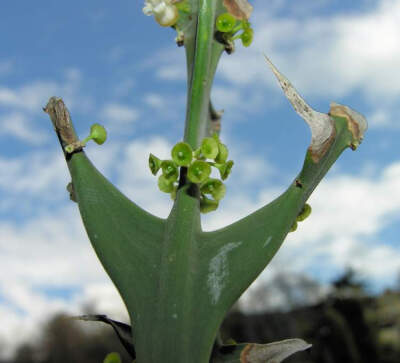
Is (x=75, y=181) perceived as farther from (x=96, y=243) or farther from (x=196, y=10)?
(x=196, y=10)

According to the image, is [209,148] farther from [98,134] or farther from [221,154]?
[98,134]

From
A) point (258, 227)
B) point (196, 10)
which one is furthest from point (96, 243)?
point (196, 10)

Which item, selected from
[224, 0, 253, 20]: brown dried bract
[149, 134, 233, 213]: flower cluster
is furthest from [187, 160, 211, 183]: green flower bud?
[224, 0, 253, 20]: brown dried bract

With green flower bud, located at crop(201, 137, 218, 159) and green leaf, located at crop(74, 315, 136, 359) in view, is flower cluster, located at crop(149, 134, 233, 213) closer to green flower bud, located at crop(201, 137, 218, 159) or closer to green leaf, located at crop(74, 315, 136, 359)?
green flower bud, located at crop(201, 137, 218, 159)

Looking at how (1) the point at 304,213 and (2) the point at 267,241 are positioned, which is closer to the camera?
(2) the point at 267,241

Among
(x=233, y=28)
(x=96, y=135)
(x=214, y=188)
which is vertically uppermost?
(x=233, y=28)

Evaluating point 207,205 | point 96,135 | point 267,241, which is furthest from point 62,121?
point 267,241
